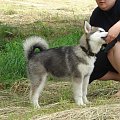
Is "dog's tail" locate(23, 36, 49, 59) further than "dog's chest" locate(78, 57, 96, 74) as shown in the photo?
Yes

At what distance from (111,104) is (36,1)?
12.2 m

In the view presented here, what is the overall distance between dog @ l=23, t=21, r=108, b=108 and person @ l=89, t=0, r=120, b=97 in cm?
17

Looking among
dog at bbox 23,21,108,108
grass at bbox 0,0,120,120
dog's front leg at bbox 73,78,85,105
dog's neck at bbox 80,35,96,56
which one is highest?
dog's neck at bbox 80,35,96,56

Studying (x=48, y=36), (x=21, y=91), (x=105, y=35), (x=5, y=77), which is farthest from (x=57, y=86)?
(x=48, y=36)

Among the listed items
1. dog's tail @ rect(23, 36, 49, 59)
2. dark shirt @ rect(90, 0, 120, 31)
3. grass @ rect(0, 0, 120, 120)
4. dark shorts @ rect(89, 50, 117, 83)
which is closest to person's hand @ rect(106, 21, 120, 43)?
dark shirt @ rect(90, 0, 120, 31)

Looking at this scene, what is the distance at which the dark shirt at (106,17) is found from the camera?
16.4 ft

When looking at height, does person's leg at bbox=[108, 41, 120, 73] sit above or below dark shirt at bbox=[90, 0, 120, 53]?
below

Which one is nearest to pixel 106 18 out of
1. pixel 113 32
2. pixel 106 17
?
pixel 106 17

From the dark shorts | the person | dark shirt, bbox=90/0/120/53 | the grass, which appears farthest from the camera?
the dark shorts

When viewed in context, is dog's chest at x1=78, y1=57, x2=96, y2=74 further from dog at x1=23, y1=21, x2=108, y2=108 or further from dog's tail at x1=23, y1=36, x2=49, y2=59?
dog's tail at x1=23, y1=36, x2=49, y2=59

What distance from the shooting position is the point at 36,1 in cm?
1623

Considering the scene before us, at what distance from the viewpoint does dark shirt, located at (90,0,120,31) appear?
498 centimetres

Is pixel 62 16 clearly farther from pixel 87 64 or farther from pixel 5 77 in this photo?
pixel 87 64

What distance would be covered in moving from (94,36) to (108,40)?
0.54 ft
